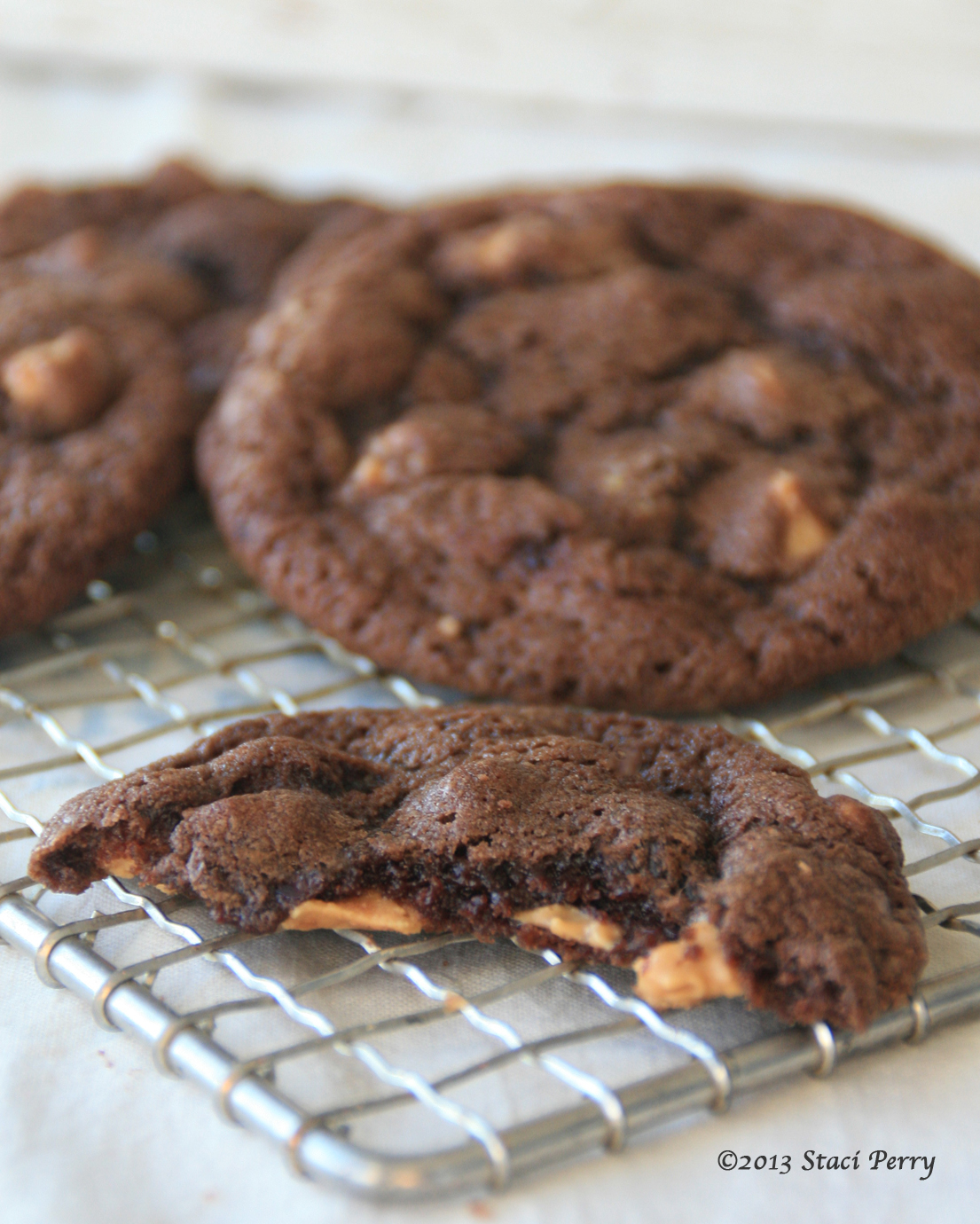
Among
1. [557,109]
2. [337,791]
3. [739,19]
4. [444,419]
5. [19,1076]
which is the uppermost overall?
[739,19]

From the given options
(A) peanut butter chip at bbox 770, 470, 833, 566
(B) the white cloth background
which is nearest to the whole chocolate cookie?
(A) peanut butter chip at bbox 770, 470, 833, 566

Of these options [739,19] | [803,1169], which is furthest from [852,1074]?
[739,19]

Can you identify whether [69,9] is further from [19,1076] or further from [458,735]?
[19,1076]

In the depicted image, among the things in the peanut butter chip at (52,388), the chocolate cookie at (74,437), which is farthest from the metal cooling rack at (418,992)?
the peanut butter chip at (52,388)

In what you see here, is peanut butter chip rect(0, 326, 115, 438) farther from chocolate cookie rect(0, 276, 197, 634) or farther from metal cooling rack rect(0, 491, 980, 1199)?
metal cooling rack rect(0, 491, 980, 1199)

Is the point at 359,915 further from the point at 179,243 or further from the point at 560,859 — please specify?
the point at 179,243

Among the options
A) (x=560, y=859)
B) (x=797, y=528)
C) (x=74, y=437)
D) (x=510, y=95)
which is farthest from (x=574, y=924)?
(x=510, y=95)
